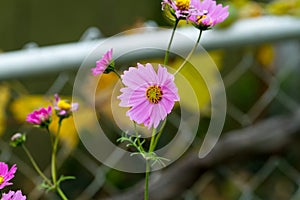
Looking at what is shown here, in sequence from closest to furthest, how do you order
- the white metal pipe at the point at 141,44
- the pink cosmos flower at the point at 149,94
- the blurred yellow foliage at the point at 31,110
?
the pink cosmos flower at the point at 149,94
the white metal pipe at the point at 141,44
the blurred yellow foliage at the point at 31,110

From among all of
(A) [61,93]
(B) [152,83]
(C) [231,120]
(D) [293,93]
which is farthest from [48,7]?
(B) [152,83]

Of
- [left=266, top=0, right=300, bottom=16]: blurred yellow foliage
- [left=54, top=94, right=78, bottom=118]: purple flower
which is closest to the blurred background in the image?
[left=266, top=0, right=300, bottom=16]: blurred yellow foliage

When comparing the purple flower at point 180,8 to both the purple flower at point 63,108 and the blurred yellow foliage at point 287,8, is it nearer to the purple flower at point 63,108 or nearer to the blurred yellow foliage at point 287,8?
the purple flower at point 63,108

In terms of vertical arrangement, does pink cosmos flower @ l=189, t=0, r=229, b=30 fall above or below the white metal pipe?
A: above

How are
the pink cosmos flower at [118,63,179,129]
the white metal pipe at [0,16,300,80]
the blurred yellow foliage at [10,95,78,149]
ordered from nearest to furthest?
the pink cosmos flower at [118,63,179,129], the white metal pipe at [0,16,300,80], the blurred yellow foliage at [10,95,78,149]

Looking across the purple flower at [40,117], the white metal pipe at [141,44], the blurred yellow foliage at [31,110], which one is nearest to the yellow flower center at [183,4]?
the purple flower at [40,117]

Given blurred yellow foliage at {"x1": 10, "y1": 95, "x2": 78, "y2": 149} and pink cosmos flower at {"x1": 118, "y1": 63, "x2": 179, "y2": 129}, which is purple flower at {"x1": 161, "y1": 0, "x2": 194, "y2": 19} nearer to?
pink cosmos flower at {"x1": 118, "y1": 63, "x2": 179, "y2": 129}

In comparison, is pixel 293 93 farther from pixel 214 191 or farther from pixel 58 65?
pixel 58 65

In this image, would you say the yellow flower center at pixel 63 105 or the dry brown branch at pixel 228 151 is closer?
the yellow flower center at pixel 63 105
